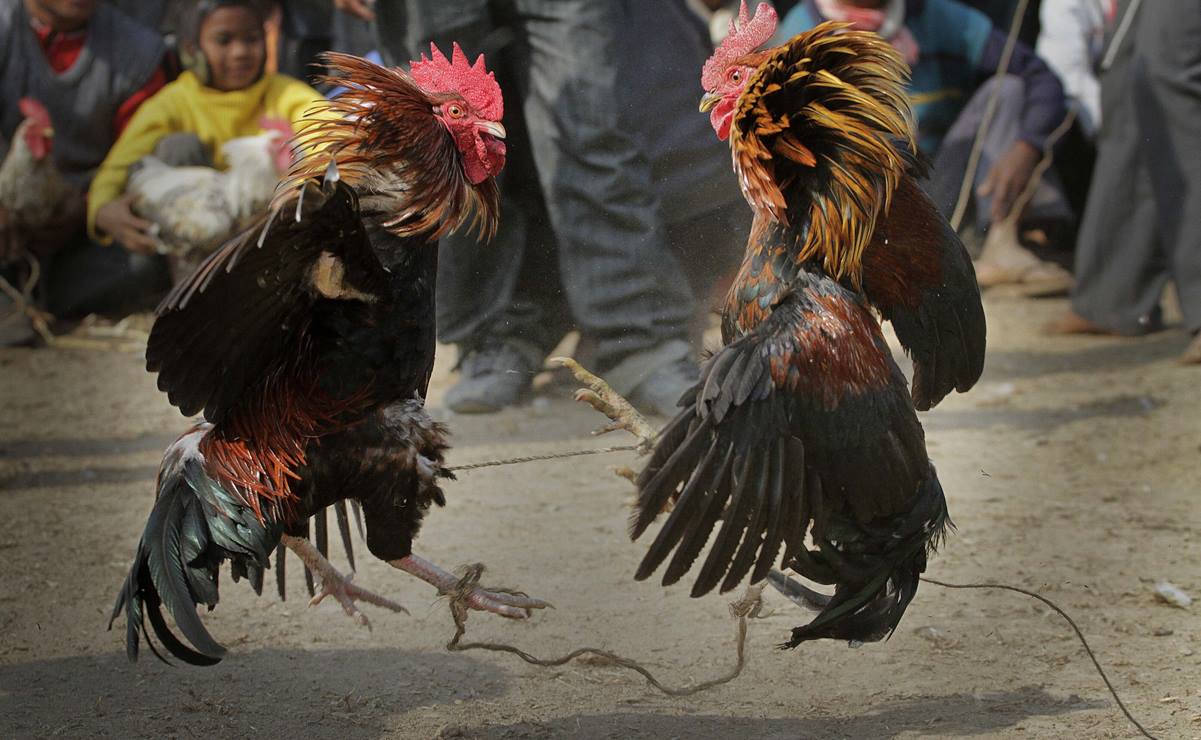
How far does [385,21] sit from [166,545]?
273 cm

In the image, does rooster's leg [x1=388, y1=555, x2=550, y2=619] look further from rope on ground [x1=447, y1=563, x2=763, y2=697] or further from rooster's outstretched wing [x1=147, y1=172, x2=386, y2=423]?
rooster's outstretched wing [x1=147, y1=172, x2=386, y2=423]

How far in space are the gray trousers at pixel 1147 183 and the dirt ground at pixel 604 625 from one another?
3.96ft

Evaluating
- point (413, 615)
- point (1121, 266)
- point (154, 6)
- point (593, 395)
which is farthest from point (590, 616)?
point (154, 6)

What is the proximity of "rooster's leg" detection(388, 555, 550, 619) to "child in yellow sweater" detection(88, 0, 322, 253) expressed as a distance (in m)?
4.51

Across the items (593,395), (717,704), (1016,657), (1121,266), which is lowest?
(1121,266)

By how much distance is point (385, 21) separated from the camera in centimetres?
502

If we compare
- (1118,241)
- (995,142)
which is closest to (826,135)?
(1118,241)

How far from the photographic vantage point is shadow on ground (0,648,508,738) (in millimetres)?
3045

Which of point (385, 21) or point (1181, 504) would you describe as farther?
point (385, 21)

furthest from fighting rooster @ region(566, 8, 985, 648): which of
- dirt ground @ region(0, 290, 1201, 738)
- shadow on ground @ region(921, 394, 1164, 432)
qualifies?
shadow on ground @ region(921, 394, 1164, 432)

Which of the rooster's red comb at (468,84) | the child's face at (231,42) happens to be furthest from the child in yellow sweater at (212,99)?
the rooster's red comb at (468,84)

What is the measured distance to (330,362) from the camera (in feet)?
9.49

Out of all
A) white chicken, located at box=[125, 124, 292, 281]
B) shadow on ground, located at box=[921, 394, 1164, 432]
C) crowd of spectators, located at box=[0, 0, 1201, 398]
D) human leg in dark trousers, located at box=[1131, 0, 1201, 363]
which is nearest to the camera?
crowd of spectators, located at box=[0, 0, 1201, 398]

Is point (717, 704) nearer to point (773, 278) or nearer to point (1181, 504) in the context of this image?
point (773, 278)
